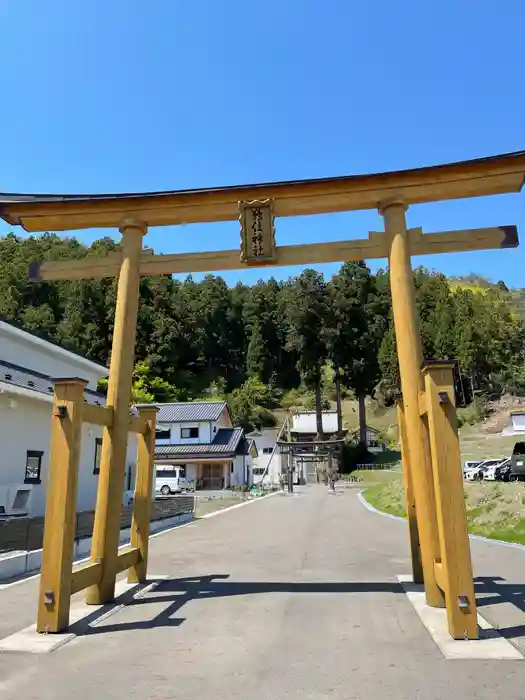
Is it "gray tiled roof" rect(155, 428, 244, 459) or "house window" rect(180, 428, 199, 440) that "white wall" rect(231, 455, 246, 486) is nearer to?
"gray tiled roof" rect(155, 428, 244, 459)

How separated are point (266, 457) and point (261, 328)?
32401 mm

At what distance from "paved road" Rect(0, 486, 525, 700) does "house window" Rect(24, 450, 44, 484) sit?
640cm

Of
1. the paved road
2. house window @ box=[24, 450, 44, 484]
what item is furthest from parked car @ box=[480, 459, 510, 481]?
house window @ box=[24, 450, 44, 484]

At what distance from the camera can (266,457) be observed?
57.3 metres

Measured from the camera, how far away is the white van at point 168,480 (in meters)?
35.3

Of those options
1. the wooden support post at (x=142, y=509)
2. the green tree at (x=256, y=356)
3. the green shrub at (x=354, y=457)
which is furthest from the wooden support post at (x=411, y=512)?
the green tree at (x=256, y=356)

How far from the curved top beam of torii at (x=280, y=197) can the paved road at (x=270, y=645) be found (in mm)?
4994

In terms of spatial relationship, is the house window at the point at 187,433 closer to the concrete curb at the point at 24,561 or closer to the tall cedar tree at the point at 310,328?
the tall cedar tree at the point at 310,328

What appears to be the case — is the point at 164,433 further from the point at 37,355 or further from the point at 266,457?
the point at 37,355

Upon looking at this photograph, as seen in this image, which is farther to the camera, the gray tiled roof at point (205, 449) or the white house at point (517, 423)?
the white house at point (517, 423)

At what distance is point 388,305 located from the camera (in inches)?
2275

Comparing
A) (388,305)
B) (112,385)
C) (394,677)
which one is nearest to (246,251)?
(112,385)

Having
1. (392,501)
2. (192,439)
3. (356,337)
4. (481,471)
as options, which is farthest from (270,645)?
(356,337)

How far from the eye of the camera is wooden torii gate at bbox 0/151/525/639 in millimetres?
5273
